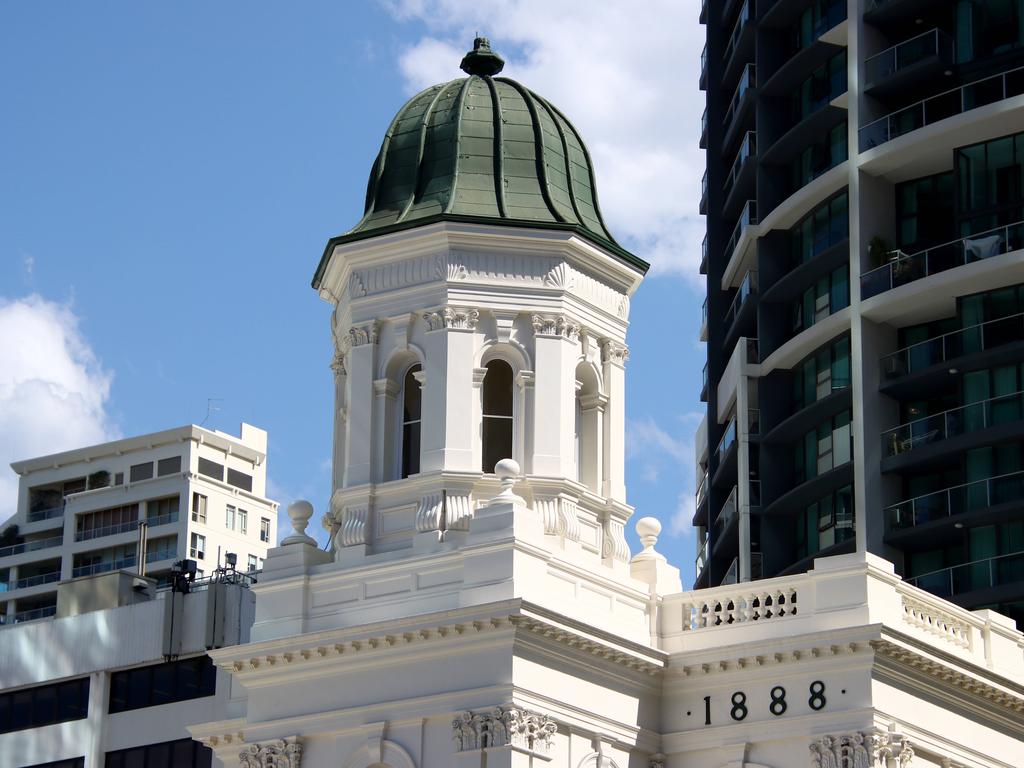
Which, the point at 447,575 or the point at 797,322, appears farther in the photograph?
the point at 797,322

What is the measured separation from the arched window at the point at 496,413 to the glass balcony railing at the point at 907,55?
3049cm

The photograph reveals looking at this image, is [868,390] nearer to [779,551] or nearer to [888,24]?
[779,551]

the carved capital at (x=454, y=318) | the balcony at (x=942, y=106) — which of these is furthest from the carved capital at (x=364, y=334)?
the balcony at (x=942, y=106)

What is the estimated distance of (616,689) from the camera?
40.9 metres

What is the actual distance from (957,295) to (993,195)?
3.26 meters

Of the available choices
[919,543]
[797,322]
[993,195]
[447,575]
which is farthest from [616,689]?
[797,322]

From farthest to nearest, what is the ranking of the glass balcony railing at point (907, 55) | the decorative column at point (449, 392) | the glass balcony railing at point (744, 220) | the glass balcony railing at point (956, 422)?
1. the glass balcony railing at point (744, 220)
2. the glass balcony railing at point (907, 55)
3. the glass balcony railing at point (956, 422)
4. the decorative column at point (449, 392)

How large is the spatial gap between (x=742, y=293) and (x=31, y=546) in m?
67.0

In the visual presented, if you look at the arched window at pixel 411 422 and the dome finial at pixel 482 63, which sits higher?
the dome finial at pixel 482 63

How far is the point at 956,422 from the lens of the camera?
6719 centimetres

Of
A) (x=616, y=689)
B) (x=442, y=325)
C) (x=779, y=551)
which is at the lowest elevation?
(x=616, y=689)

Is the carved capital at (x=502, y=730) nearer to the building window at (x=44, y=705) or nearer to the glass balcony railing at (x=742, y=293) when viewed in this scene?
the building window at (x=44, y=705)

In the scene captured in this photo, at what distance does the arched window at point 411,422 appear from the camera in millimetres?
44438

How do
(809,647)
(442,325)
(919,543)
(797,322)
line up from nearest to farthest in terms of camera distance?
(809,647) < (442,325) < (919,543) < (797,322)
